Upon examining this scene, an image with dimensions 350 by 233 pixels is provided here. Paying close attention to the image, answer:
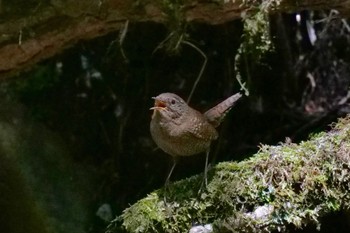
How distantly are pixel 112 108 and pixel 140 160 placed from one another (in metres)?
0.39

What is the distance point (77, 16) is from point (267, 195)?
123 centimetres

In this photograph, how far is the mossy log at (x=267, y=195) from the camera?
2.58 metres

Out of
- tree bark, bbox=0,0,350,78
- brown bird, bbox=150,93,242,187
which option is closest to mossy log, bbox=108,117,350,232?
brown bird, bbox=150,93,242,187

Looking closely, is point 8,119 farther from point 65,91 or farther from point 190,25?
point 190,25

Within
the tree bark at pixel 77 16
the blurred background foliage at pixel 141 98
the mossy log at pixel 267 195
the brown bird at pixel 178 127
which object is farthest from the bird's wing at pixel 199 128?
the blurred background foliage at pixel 141 98

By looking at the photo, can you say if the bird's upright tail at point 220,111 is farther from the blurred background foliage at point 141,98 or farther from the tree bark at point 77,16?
the blurred background foliage at point 141,98

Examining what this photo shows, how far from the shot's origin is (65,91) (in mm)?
3822

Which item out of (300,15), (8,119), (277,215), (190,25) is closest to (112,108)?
(8,119)

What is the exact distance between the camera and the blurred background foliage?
351 centimetres

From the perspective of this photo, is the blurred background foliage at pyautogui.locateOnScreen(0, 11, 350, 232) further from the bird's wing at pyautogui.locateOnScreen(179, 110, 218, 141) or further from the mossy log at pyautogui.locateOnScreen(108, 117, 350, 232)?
the mossy log at pyautogui.locateOnScreen(108, 117, 350, 232)

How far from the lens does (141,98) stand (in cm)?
374

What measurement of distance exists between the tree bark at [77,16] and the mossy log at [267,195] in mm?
714

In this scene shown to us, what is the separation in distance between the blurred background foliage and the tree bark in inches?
18.5

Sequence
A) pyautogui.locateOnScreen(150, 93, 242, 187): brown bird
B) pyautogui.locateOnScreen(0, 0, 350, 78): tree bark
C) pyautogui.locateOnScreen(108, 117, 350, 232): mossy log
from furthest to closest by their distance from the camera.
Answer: pyautogui.locateOnScreen(0, 0, 350, 78): tree bark < pyautogui.locateOnScreen(150, 93, 242, 187): brown bird < pyautogui.locateOnScreen(108, 117, 350, 232): mossy log
